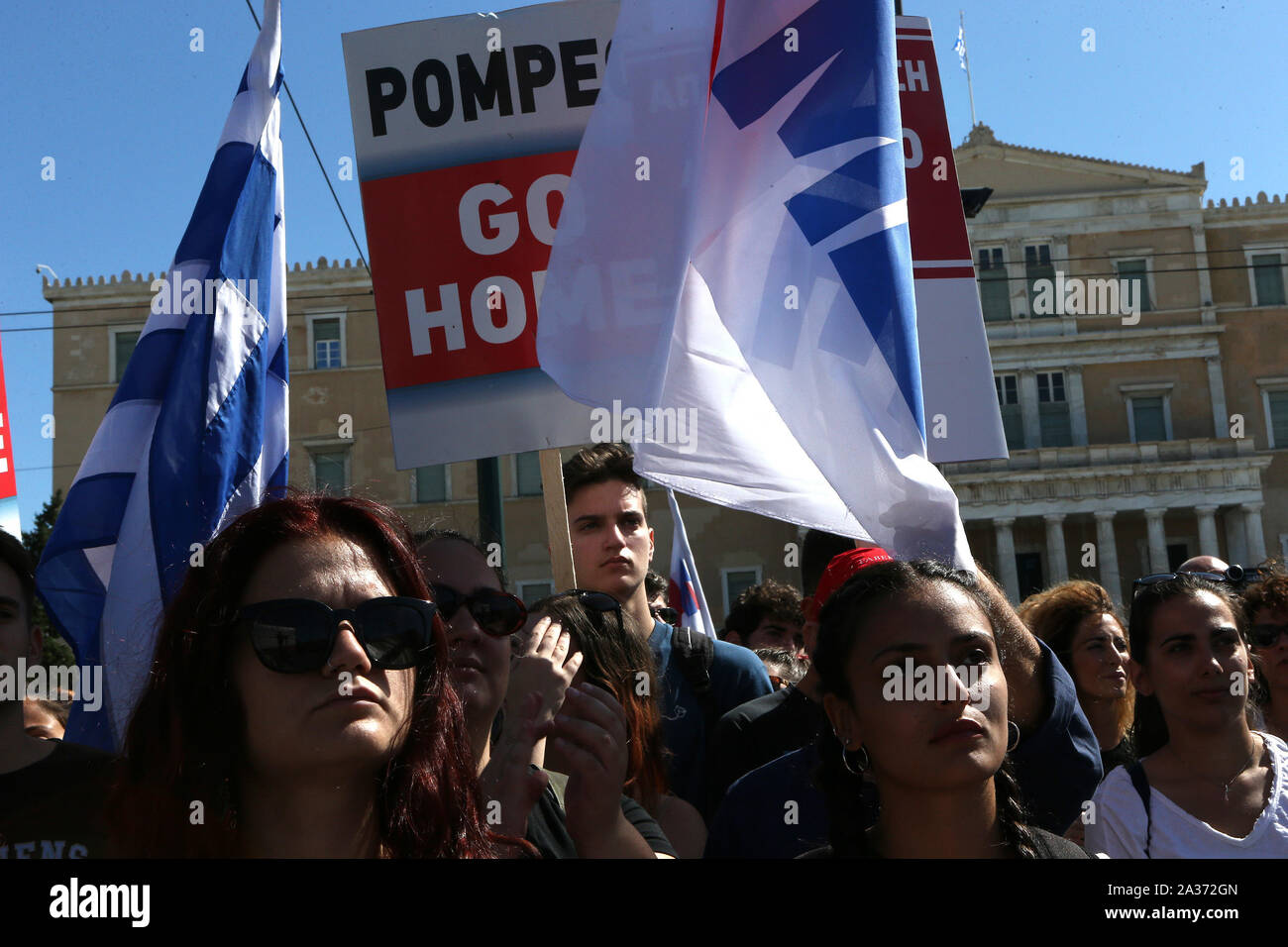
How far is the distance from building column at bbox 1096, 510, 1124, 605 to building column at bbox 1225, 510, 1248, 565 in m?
2.70

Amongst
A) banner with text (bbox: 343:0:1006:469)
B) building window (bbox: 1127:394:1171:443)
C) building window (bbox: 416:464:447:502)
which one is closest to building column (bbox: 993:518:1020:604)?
building window (bbox: 1127:394:1171:443)

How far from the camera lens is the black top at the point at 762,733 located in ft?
10.4

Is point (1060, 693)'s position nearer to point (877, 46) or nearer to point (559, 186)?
point (877, 46)

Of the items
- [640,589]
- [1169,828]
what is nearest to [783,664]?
[640,589]

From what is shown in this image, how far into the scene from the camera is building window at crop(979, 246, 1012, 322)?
3434 centimetres

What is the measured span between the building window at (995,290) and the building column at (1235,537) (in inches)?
294

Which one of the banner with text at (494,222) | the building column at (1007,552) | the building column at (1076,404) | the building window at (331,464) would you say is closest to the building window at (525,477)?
the building window at (331,464)

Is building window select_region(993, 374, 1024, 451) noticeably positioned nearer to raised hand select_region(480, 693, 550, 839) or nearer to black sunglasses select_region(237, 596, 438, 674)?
raised hand select_region(480, 693, 550, 839)

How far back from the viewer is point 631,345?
3.18 meters

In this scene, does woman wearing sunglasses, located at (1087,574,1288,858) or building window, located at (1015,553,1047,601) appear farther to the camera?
building window, located at (1015,553,1047,601)

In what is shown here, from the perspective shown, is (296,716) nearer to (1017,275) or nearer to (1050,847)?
(1050,847)

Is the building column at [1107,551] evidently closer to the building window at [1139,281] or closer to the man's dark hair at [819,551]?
the building window at [1139,281]
